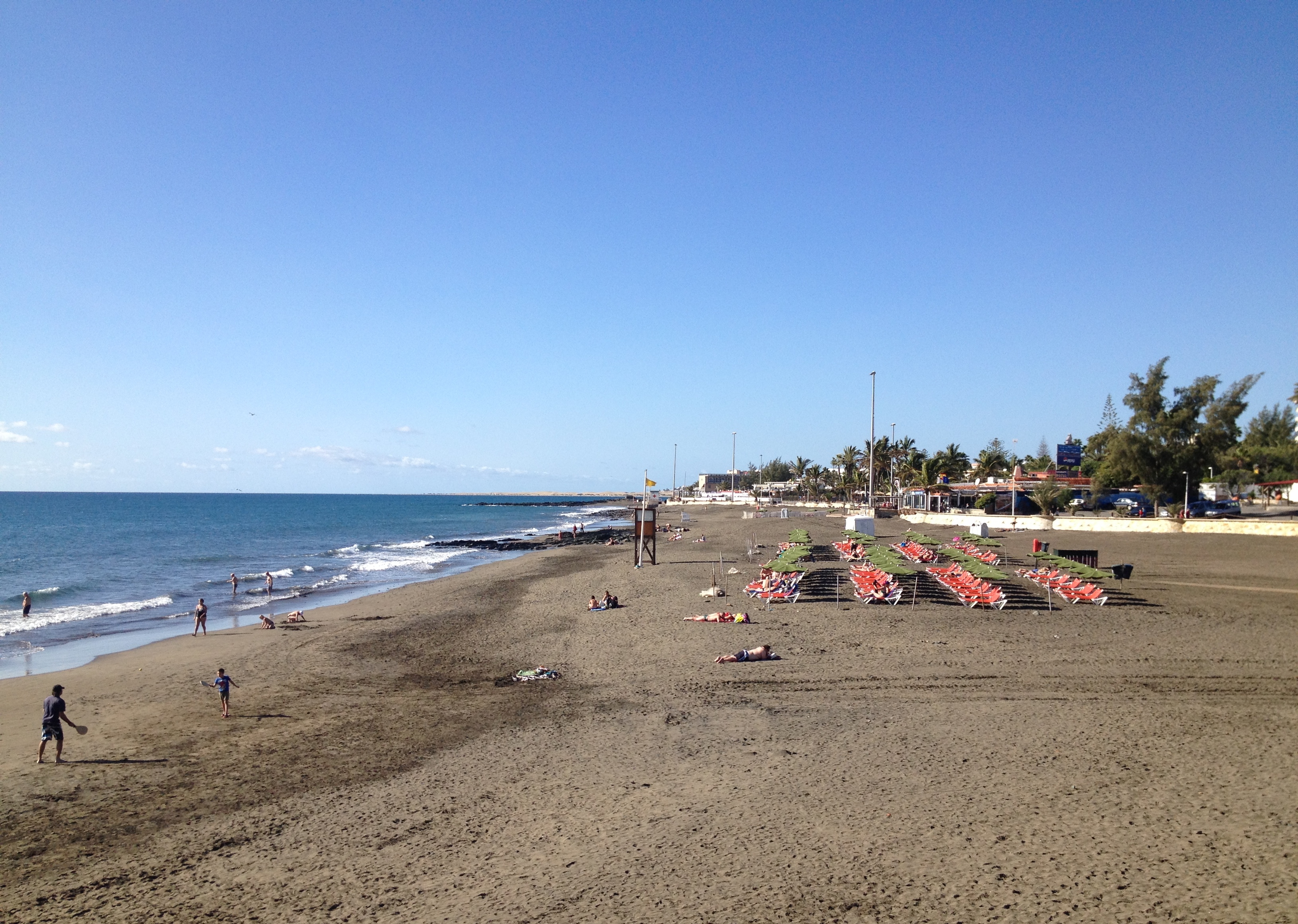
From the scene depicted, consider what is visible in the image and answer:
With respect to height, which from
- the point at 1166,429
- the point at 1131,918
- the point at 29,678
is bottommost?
the point at 29,678

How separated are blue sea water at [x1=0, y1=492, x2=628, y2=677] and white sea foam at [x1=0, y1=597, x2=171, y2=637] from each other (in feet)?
0.25

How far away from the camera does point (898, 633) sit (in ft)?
52.7

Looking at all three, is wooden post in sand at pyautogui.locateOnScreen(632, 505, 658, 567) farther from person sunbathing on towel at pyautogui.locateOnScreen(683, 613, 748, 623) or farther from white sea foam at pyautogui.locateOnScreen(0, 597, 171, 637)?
white sea foam at pyautogui.locateOnScreen(0, 597, 171, 637)

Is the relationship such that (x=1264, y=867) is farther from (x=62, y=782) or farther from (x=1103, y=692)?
(x=62, y=782)

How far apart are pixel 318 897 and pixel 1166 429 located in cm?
5070

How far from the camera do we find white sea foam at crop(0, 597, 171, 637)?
22.8 meters

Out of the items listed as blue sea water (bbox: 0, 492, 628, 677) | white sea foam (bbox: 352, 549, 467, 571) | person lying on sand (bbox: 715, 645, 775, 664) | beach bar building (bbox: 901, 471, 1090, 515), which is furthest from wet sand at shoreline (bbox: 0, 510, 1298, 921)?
beach bar building (bbox: 901, 471, 1090, 515)

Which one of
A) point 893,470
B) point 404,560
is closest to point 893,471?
point 893,470

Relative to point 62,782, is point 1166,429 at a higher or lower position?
higher

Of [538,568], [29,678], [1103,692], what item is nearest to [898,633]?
[1103,692]

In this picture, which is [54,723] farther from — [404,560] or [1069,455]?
[1069,455]

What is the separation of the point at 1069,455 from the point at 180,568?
61960 millimetres

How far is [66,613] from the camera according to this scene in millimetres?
25281

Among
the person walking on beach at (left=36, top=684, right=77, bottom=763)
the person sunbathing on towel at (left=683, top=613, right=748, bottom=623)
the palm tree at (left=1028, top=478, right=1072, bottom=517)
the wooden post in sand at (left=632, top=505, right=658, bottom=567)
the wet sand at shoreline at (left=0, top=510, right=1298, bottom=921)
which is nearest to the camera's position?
the wet sand at shoreline at (left=0, top=510, right=1298, bottom=921)
